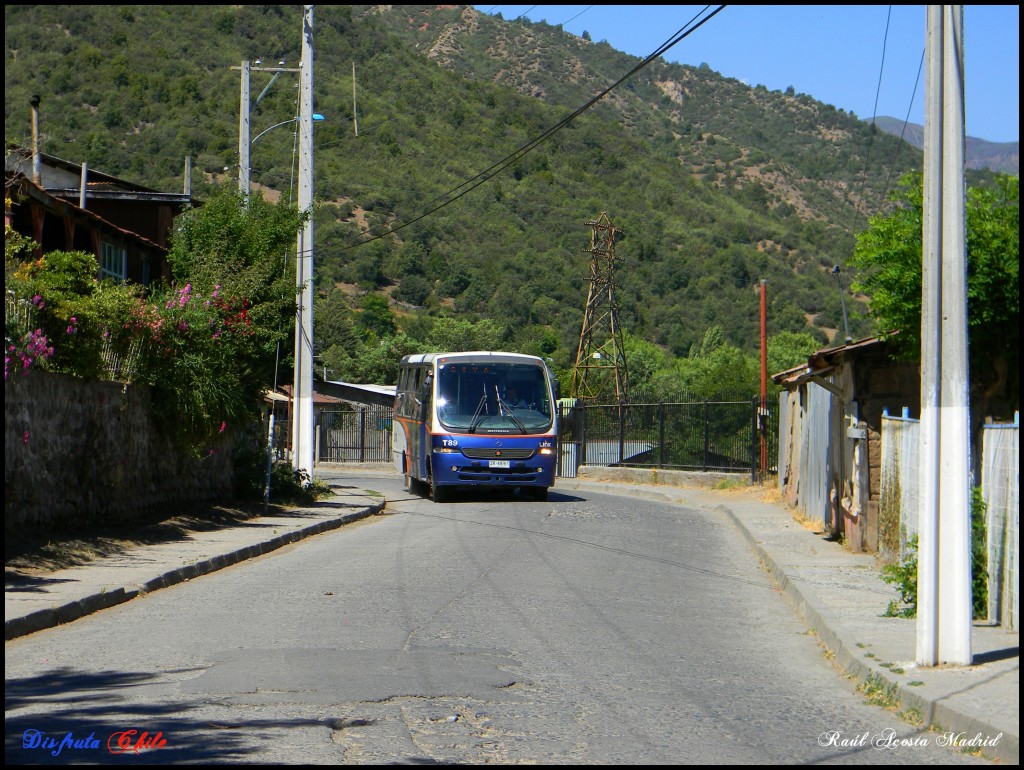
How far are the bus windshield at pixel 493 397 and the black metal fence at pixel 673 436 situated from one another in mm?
1190

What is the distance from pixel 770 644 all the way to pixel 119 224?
26737mm

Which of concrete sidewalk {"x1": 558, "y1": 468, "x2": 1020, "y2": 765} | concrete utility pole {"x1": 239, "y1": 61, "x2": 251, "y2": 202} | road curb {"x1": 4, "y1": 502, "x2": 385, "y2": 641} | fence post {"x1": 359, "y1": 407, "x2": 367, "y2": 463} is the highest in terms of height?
concrete utility pole {"x1": 239, "y1": 61, "x2": 251, "y2": 202}

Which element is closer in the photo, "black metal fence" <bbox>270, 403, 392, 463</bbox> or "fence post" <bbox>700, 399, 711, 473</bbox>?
"fence post" <bbox>700, 399, 711, 473</bbox>

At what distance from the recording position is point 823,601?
11.0 metres

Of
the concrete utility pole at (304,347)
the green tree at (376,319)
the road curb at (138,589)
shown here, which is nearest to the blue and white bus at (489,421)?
the concrete utility pole at (304,347)

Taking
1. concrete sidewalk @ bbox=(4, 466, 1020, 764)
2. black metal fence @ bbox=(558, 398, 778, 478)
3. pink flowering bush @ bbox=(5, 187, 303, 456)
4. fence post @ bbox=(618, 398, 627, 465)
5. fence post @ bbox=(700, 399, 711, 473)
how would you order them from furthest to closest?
fence post @ bbox=(618, 398, 627, 465) < fence post @ bbox=(700, 399, 711, 473) < black metal fence @ bbox=(558, 398, 778, 478) < pink flowering bush @ bbox=(5, 187, 303, 456) < concrete sidewalk @ bbox=(4, 466, 1020, 764)

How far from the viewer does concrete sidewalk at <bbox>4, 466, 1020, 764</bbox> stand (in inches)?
266

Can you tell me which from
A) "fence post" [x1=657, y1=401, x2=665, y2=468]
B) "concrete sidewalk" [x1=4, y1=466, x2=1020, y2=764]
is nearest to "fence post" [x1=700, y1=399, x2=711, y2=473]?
"fence post" [x1=657, y1=401, x2=665, y2=468]

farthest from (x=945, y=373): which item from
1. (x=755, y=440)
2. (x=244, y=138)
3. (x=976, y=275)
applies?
(x=244, y=138)

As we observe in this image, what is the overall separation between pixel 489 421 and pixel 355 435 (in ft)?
78.0

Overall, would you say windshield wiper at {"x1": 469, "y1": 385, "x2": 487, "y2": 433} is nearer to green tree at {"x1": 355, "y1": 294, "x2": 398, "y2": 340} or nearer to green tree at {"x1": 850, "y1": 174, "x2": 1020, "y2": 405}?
green tree at {"x1": 850, "y1": 174, "x2": 1020, "y2": 405}

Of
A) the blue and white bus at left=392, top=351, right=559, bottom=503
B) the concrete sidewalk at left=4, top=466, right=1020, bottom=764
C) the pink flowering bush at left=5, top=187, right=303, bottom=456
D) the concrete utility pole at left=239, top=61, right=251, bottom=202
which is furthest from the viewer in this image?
the concrete utility pole at left=239, top=61, right=251, bottom=202

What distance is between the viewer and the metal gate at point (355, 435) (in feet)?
156

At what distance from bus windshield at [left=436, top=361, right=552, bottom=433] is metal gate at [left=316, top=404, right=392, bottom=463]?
74.7 feet
